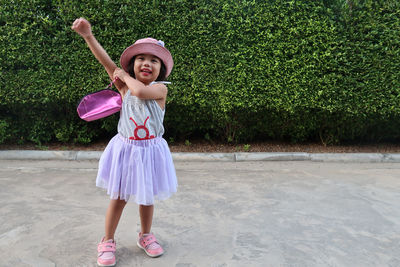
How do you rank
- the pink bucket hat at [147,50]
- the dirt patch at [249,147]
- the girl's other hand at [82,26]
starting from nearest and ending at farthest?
1. the girl's other hand at [82,26]
2. the pink bucket hat at [147,50]
3. the dirt patch at [249,147]

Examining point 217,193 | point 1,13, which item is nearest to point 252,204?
point 217,193

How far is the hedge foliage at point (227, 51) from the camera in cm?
541

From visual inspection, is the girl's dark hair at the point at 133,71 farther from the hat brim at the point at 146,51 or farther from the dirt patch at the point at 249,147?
the dirt patch at the point at 249,147

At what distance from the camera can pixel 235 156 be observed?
5562mm

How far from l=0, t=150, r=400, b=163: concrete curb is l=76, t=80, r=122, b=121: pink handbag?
2843 millimetres

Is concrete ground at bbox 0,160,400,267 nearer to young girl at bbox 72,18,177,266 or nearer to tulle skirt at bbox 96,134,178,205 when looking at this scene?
young girl at bbox 72,18,177,266

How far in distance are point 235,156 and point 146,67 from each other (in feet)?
10.3

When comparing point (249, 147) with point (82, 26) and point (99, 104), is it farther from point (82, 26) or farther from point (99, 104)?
point (82, 26)

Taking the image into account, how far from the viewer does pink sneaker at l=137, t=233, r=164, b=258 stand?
111 inches

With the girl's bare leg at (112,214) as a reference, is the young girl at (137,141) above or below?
above

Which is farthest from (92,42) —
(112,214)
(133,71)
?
(112,214)

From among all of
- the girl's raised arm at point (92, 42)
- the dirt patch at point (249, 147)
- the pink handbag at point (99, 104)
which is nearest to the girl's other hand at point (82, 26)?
the girl's raised arm at point (92, 42)

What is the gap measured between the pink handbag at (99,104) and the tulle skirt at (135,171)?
23 cm

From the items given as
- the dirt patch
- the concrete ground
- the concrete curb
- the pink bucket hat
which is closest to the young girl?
the pink bucket hat
